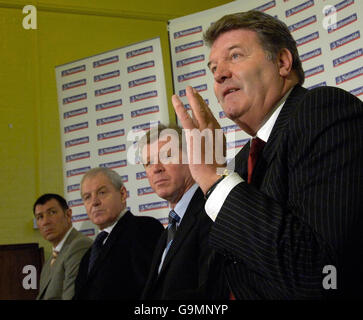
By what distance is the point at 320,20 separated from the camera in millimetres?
3756

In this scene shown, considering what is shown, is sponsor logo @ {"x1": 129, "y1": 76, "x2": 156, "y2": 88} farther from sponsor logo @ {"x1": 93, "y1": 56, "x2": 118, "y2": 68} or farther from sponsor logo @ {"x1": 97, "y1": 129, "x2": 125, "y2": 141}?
sponsor logo @ {"x1": 97, "y1": 129, "x2": 125, "y2": 141}

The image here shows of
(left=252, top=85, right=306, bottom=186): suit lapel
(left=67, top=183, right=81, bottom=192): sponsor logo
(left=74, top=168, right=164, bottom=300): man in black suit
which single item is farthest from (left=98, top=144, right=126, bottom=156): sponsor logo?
(left=252, top=85, right=306, bottom=186): suit lapel

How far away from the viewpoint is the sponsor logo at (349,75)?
11.2 ft

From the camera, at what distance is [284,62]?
1636 millimetres

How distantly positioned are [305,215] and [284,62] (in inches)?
28.8

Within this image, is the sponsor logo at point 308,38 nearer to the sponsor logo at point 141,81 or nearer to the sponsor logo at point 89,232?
the sponsor logo at point 141,81

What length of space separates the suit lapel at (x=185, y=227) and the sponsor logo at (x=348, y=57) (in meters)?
1.88

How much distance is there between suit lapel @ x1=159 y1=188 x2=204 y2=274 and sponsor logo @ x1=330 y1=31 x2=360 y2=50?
77.0 inches

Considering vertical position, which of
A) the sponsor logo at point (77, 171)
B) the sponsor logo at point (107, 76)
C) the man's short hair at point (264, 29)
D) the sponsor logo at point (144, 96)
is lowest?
the man's short hair at point (264, 29)

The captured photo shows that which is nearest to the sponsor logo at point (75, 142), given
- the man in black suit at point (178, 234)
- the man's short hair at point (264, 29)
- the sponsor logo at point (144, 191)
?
the sponsor logo at point (144, 191)

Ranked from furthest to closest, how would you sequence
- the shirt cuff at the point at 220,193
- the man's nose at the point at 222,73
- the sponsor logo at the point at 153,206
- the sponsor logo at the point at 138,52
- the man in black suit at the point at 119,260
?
the sponsor logo at the point at 138,52, the sponsor logo at the point at 153,206, the man in black suit at the point at 119,260, the man's nose at the point at 222,73, the shirt cuff at the point at 220,193

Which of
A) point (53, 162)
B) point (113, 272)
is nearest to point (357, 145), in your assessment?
point (113, 272)

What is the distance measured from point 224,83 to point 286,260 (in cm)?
74
